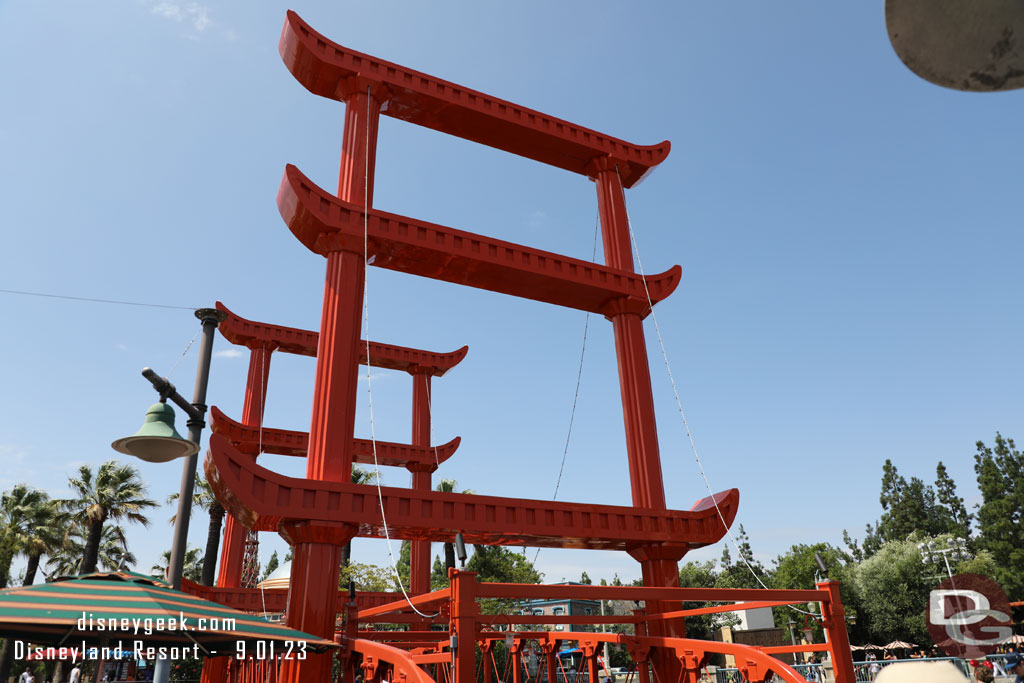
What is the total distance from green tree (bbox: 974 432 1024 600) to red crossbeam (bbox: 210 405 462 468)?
222 ft

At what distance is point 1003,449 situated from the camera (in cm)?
7862

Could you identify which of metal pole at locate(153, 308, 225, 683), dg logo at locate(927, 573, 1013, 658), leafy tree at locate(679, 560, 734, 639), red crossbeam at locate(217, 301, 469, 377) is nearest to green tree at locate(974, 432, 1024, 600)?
dg logo at locate(927, 573, 1013, 658)

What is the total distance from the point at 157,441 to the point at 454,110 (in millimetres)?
13998

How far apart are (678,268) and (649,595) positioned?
1205 cm

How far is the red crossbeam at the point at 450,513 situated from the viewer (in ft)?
40.5

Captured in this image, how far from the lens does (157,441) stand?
8.57m

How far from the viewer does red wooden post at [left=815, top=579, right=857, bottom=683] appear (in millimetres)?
10984

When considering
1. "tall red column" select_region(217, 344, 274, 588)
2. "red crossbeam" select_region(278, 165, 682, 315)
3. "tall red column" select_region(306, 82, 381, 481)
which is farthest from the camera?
"tall red column" select_region(217, 344, 274, 588)

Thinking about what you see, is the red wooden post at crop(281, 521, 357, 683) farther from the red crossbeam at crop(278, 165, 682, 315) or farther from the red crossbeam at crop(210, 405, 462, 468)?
the red crossbeam at crop(210, 405, 462, 468)

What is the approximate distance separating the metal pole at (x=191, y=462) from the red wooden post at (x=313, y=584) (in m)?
3.28

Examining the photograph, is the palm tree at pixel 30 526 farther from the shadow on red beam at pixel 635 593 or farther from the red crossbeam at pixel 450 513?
the shadow on red beam at pixel 635 593

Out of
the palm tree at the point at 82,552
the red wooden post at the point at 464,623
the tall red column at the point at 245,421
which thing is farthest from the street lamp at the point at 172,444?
the palm tree at the point at 82,552

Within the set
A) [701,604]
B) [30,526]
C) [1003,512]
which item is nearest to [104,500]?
[30,526]

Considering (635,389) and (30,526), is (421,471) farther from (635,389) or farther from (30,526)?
(30,526)
